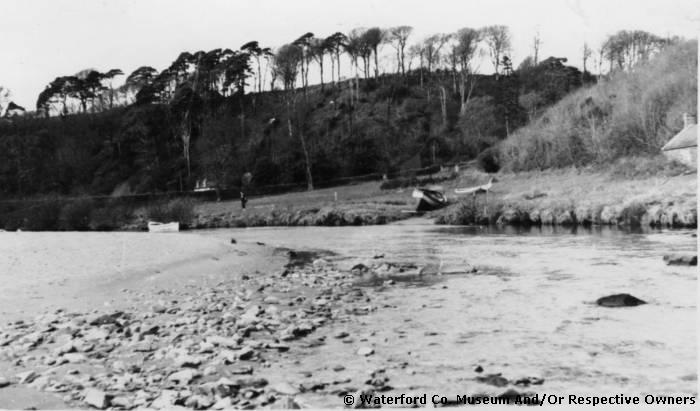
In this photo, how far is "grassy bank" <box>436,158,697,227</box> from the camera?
2694 cm

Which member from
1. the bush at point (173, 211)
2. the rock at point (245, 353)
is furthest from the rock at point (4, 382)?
the bush at point (173, 211)

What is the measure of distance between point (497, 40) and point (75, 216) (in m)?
53.7

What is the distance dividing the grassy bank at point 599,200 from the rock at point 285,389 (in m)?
23.2

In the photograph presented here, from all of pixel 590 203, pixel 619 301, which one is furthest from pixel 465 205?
pixel 619 301

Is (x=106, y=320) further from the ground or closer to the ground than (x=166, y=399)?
Answer: further from the ground

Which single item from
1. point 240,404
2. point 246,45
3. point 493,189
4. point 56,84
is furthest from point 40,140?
point 240,404

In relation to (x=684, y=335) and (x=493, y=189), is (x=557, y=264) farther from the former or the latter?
(x=493, y=189)

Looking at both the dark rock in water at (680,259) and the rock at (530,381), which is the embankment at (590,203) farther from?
the rock at (530,381)

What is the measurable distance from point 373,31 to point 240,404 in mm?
93104

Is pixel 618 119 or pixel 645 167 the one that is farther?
pixel 618 119

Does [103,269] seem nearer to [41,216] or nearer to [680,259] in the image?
[680,259]

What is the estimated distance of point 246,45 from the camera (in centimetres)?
8800

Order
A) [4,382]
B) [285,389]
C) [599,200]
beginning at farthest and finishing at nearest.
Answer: [599,200] → [4,382] → [285,389]

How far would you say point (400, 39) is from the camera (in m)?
97.6
